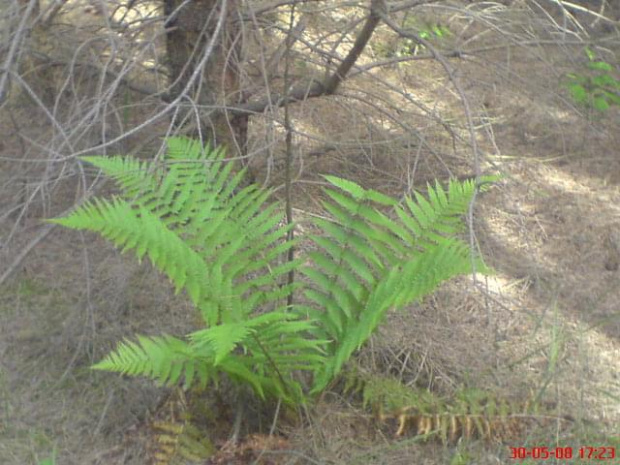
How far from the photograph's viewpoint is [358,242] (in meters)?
2.93

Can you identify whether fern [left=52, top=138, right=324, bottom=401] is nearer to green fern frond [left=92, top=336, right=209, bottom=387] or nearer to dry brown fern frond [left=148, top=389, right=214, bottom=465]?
green fern frond [left=92, top=336, right=209, bottom=387]

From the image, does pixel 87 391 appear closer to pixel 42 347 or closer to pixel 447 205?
pixel 42 347

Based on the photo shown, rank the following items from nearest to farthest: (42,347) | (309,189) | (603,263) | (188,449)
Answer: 1. (188,449)
2. (42,347)
3. (603,263)
4. (309,189)

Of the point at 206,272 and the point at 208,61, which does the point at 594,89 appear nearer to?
the point at 208,61

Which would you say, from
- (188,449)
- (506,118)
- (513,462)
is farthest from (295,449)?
(506,118)

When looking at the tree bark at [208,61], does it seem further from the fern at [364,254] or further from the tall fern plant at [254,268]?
the fern at [364,254]

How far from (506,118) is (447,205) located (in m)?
2.37

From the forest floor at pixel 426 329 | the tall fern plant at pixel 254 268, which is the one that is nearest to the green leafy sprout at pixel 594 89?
the forest floor at pixel 426 329
